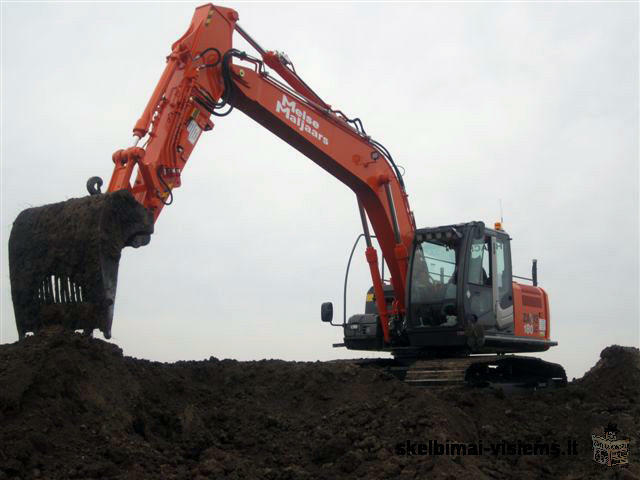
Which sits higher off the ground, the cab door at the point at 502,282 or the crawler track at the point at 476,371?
the cab door at the point at 502,282

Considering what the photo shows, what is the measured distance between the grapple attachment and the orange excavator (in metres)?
0.01

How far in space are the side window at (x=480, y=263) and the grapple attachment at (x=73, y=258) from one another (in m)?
4.20

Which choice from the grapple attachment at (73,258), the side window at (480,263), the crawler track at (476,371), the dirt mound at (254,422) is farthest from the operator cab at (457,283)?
the grapple attachment at (73,258)

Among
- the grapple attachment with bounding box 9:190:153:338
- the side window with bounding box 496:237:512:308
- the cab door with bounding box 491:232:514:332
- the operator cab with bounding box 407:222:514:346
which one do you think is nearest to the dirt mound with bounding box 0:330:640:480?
the grapple attachment with bounding box 9:190:153:338

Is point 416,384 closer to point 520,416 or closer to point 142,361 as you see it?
point 520,416

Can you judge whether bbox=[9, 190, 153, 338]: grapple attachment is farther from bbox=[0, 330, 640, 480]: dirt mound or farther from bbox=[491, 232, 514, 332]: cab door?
bbox=[491, 232, 514, 332]: cab door

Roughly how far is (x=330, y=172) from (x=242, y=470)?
4.92 metres

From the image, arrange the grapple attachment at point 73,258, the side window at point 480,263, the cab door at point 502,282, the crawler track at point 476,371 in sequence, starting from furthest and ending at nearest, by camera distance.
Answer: the cab door at point 502,282, the side window at point 480,263, the crawler track at point 476,371, the grapple attachment at point 73,258

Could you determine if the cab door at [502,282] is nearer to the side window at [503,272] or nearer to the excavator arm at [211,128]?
the side window at [503,272]

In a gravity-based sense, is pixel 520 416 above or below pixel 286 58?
below

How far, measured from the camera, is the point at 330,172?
9711 mm

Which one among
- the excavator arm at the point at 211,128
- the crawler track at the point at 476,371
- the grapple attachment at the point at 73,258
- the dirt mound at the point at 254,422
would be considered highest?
the excavator arm at the point at 211,128

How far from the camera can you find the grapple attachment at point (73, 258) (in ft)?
20.4

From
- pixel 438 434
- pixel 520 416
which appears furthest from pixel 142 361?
pixel 520 416
